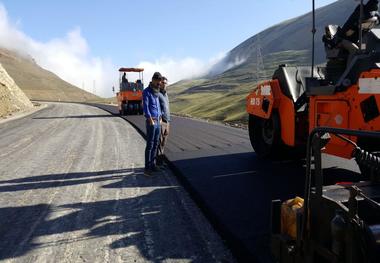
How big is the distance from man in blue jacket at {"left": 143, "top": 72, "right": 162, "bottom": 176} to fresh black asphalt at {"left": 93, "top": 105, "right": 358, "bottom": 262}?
1.75 ft

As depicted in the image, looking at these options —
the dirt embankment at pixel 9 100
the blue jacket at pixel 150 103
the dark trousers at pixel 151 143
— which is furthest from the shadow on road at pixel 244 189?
the dirt embankment at pixel 9 100

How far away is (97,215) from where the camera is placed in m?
5.43

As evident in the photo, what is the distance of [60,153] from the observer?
35.0ft

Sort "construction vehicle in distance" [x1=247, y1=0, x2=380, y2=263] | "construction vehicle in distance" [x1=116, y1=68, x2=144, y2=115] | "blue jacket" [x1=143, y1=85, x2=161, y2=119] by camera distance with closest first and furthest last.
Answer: "construction vehicle in distance" [x1=247, y1=0, x2=380, y2=263] < "blue jacket" [x1=143, y1=85, x2=161, y2=119] < "construction vehicle in distance" [x1=116, y1=68, x2=144, y2=115]

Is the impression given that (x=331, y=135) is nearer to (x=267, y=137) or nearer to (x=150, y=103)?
(x=267, y=137)

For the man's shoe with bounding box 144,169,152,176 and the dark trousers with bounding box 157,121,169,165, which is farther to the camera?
the dark trousers with bounding box 157,121,169,165

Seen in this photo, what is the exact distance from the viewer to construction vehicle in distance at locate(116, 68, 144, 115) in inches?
1056

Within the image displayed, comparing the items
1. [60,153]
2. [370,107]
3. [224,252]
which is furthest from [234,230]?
[60,153]

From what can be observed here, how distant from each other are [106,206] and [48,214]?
774mm

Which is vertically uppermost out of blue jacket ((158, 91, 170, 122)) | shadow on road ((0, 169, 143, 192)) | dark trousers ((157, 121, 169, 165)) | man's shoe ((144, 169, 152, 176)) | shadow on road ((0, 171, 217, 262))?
blue jacket ((158, 91, 170, 122))

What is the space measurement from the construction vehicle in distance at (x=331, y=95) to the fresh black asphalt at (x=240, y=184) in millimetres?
604

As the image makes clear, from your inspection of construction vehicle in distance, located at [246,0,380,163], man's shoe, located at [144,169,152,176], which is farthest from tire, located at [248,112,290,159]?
man's shoe, located at [144,169,152,176]

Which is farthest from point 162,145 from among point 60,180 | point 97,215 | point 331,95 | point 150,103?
point 331,95

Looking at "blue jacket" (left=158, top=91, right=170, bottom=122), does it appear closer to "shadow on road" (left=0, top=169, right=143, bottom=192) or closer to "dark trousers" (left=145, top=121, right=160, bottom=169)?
"dark trousers" (left=145, top=121, right=160, bottom=169)
